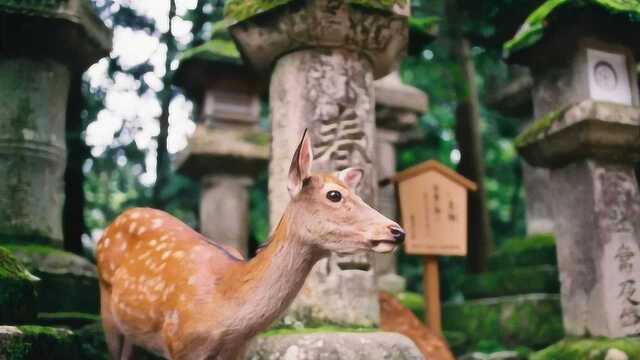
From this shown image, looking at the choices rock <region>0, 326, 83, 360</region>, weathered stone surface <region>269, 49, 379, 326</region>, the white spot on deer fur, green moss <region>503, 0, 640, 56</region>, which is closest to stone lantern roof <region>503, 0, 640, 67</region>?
green moss <region>503, 0, 640, 56</region>

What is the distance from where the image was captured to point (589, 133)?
5.26 m

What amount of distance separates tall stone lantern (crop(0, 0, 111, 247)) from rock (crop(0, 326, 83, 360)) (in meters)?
1.69

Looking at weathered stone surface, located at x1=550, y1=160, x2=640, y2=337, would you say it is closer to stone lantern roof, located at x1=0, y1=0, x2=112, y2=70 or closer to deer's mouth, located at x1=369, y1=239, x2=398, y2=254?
deer's mouth, located at x1=369, y1=239, x2=398, y2=254

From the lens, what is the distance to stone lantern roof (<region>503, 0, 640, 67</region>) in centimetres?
540

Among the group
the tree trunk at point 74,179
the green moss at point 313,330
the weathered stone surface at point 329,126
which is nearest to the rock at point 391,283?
the weathered stone surface at point 329,126

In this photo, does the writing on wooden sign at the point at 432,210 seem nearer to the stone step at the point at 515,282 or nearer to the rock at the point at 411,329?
the rock at the point at 411,329

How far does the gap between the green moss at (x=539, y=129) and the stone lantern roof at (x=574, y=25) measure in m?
0.73

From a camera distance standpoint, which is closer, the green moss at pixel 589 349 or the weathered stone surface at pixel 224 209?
the green moss at pixel 589 349

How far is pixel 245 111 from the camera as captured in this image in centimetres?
857

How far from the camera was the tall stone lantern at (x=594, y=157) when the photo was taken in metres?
5.25

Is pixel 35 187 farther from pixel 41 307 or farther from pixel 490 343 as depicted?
pixel 490 343

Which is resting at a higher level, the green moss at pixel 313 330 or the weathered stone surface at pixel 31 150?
the weathered stone surface at pixel 31 150

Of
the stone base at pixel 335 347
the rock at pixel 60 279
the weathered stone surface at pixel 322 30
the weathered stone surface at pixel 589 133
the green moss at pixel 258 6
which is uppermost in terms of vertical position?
the green moss at pixel 258 6

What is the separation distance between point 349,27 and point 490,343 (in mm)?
3979
